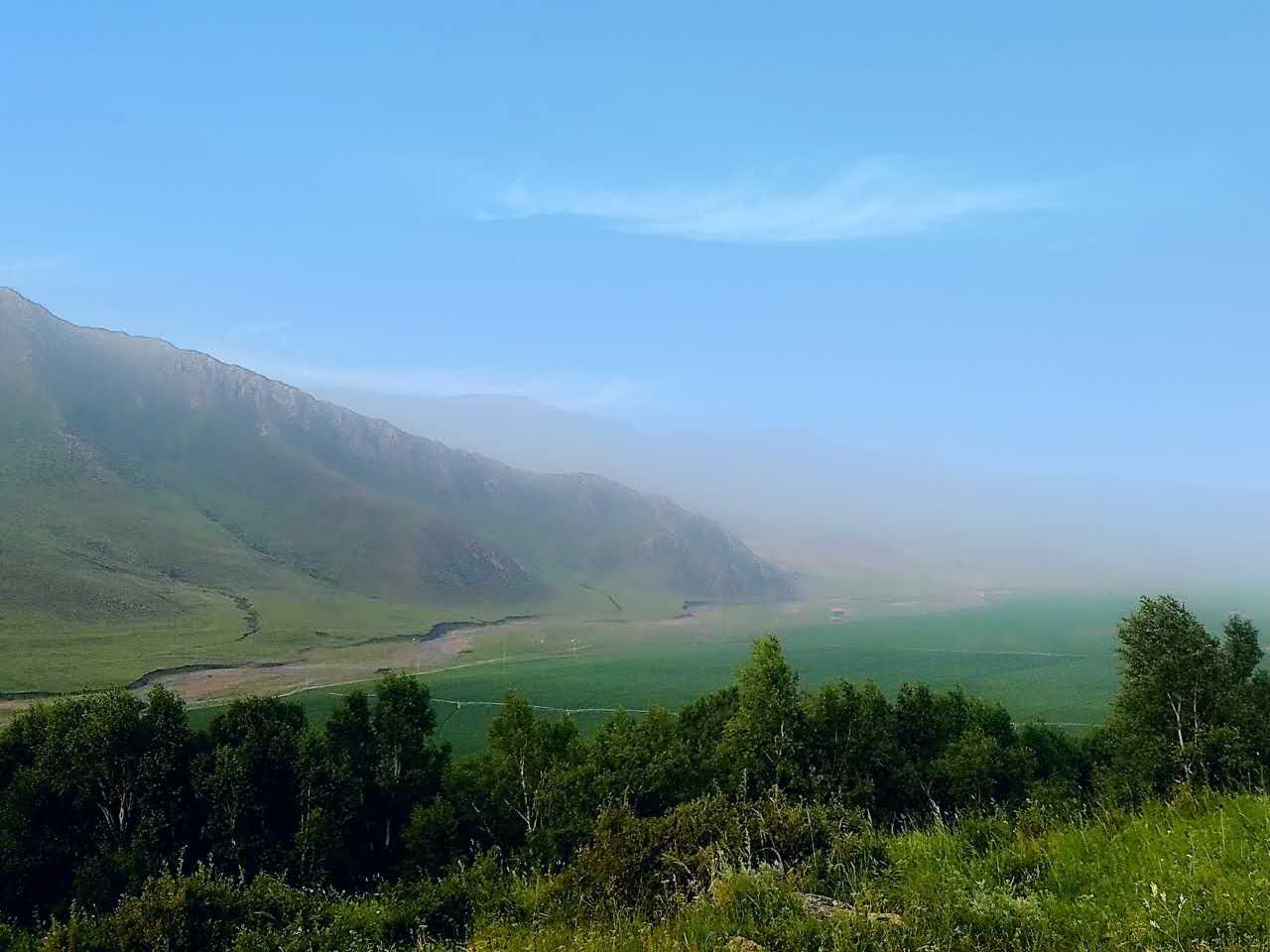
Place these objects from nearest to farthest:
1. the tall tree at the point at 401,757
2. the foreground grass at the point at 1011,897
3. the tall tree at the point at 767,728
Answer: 1. the foreground grass at the point at 1011,897
2. the tall tree at the point at 767,728
3. the tall tree at the point at 401,757

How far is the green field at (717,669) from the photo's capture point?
102 m

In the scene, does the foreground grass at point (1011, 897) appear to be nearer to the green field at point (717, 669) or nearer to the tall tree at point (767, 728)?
the tall tree at point (767, 728)

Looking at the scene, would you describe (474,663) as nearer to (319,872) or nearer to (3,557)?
(3,557)

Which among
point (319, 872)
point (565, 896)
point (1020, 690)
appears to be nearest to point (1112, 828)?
point (565, 896)

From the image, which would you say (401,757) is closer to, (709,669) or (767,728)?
(767,728)

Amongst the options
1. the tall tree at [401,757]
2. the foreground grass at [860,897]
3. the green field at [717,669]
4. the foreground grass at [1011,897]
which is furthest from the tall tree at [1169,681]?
the green field at [717,669]

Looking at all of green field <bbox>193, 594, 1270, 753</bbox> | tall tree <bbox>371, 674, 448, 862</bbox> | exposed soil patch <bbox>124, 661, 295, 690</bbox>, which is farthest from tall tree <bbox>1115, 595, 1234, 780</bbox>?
exposed soil patch <bbox>124, 661, 295, 690</bbox>

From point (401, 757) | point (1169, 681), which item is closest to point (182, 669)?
point (401, 757)

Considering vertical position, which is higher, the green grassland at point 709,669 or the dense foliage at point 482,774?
the dense foliage at point 482,774

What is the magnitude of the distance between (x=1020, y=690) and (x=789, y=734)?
3672 inches

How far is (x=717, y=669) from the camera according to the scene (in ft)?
465

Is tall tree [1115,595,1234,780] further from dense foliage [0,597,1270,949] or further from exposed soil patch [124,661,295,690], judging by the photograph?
exposed soil patch [124,661,295,690]

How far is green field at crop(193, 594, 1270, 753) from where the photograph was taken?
336 feet

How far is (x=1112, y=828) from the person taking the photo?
11.7m
